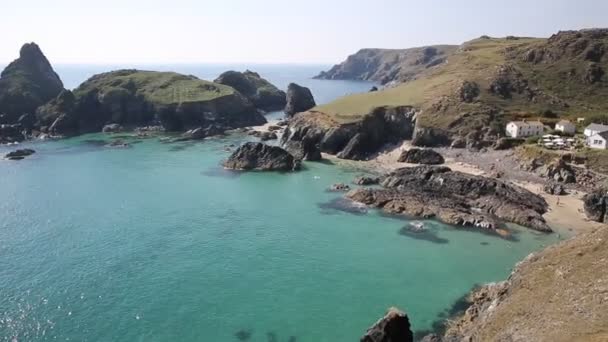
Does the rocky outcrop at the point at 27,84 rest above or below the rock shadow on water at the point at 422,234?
above

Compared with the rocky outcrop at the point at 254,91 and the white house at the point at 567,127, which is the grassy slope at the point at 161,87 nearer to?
the rocky outcrop at the point at 254,91

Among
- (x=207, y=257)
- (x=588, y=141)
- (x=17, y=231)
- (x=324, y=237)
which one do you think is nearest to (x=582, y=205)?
(x=588, y=141)

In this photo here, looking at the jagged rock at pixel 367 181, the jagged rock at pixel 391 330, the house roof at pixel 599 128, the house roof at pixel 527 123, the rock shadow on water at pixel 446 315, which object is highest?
the house roof at pixel 599 128

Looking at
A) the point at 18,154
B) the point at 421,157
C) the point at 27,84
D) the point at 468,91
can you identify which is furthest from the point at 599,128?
the point at 27,84

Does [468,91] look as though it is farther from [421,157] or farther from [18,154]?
[18,154]

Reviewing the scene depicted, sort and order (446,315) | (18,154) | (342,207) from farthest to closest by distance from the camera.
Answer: (18,154) < (342,207) < (446,315)

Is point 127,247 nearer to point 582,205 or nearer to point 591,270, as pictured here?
point 591,270

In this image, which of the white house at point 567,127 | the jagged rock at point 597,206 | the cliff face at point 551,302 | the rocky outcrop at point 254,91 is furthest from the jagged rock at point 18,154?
the white house at point 567,127
